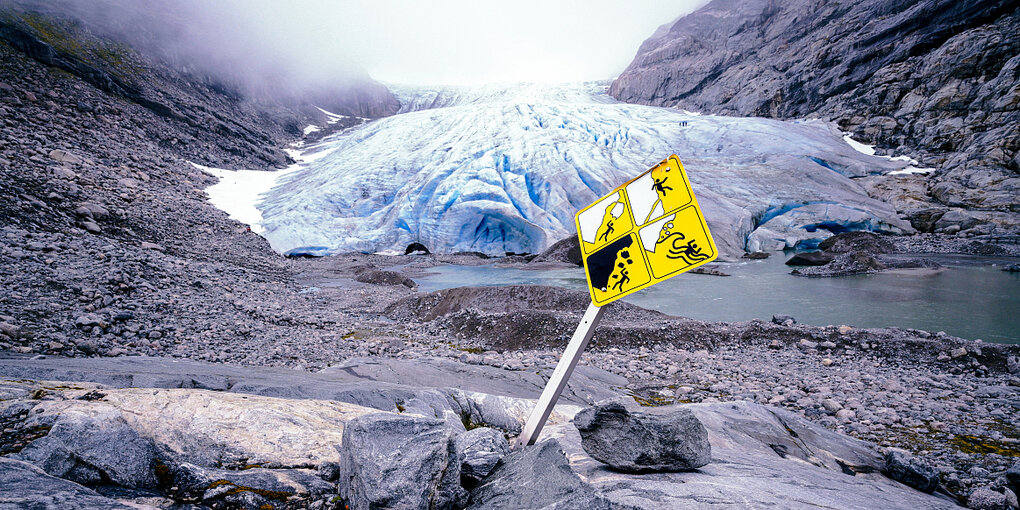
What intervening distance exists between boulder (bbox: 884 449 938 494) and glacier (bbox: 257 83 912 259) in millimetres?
21492

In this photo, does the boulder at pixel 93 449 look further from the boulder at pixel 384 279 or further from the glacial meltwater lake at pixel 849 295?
the boulder at pixel 384 279

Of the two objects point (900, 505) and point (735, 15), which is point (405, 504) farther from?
point (735, 15)

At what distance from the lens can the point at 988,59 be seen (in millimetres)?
31891

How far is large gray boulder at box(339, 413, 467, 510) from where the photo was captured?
1.66 m

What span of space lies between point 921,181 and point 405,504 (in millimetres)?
39565

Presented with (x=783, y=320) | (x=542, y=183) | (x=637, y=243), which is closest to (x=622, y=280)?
(x=637, y=243)

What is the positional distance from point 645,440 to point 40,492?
2.30 m

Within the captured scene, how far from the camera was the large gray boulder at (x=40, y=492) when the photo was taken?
3.94 feet

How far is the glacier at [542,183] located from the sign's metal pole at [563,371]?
2226 centimetres

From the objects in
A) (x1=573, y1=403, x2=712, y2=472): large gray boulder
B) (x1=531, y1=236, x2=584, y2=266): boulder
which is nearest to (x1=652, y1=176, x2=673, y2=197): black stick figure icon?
(x1=573, y1=403, x2=712, y2=472): large gray boulder

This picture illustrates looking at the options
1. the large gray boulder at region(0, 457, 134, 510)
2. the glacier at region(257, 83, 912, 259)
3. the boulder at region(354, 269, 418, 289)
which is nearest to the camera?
the large gray boulder at region(0, 457, 134, 510)

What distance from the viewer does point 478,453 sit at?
2182 mm

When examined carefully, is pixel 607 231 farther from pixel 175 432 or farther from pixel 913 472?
pixel 913 472

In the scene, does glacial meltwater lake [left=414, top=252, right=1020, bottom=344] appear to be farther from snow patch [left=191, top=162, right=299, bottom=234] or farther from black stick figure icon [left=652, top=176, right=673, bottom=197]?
snow patch [left=191, top=162, right=299, bottom=234]
